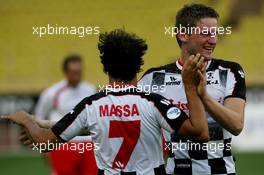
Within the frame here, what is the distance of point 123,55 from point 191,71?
470 mm

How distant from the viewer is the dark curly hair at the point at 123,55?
4.20 meters

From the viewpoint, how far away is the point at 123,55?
420 centimetres

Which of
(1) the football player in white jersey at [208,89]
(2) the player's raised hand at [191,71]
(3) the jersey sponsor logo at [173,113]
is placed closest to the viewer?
(2) the player's raised hand at [191,71]

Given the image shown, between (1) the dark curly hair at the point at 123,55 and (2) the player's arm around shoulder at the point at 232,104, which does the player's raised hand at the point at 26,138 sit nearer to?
(1) the dark curly hair at the point at 123,55

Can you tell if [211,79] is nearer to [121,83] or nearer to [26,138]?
[121,83]

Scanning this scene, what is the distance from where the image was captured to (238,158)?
1456cm

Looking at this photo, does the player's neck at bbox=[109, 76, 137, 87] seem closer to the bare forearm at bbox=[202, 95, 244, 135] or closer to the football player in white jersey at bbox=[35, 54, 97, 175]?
the bare forearm at bbox=[202, 95, 244, 135]

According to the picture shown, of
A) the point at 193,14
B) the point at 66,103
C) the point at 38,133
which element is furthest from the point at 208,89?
the point at 66,103

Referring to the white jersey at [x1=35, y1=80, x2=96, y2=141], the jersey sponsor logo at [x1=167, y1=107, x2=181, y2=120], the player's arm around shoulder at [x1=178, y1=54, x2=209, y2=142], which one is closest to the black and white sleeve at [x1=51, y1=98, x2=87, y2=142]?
the jersey sponsor logo at [x1=167, y1=107, x2=181, y2=120]

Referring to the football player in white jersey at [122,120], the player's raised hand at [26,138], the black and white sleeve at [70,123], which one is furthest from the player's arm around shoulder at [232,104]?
the player's raised hand at [26,138]

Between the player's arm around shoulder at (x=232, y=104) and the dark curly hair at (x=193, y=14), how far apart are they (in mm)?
376

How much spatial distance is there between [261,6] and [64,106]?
37.9 ft

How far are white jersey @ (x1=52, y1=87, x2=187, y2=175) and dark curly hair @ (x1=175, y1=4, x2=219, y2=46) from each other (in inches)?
31.9

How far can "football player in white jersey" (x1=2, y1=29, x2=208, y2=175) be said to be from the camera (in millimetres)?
4133
